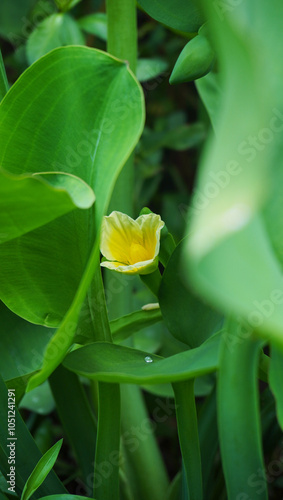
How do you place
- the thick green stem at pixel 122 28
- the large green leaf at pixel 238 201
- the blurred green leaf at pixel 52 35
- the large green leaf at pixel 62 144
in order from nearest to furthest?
the large green leaf at pixel 238 201, the large green leaf at pixel 62 144, the thick green stem at pixel 122 28, the blurred green leaf at pixel 52 35

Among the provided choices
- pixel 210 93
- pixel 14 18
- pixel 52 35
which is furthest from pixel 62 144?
pixel 14 18

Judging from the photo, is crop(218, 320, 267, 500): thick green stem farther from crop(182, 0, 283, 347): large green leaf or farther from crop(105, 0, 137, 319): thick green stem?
Result: crop(105, 0, 137, 319): thick green stem

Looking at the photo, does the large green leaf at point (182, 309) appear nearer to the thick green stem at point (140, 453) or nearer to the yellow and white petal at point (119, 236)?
the yellow and white petal at point (119, 236)

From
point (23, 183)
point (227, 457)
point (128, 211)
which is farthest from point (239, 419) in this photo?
point (128, 211)

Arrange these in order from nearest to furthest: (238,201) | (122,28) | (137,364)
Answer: (238,201) < (137,364) < (122,28)

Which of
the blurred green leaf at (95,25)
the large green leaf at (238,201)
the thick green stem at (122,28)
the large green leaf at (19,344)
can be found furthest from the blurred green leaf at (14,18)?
the large green leaf at (238,201)

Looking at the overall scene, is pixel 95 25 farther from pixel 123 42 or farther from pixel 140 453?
pixel 140 453
